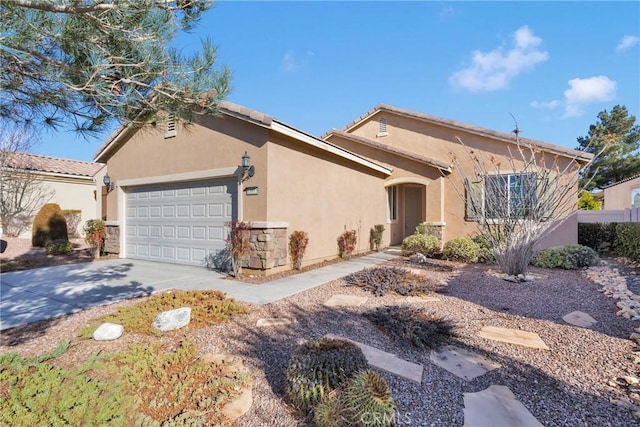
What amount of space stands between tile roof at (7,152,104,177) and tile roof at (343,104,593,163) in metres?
14.3

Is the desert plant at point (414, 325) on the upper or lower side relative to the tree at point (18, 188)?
lower

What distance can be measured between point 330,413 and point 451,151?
487 inches

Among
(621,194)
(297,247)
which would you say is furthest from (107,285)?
(621,194)

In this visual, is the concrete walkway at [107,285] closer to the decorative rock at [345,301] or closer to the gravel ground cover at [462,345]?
the gravel ground cover at [462,345]

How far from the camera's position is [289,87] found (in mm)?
11297

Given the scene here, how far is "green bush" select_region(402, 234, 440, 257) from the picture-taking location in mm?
10531

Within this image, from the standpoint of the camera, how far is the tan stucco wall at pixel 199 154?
7.88 meters

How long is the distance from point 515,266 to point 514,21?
20.4ft

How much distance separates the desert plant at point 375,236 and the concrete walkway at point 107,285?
3089 millimetres

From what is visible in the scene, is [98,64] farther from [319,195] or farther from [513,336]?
[319,195]

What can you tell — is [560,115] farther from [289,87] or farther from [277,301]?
[277,301]

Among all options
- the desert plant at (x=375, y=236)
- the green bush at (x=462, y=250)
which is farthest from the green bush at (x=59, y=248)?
the green bush at (x=462, y=250)

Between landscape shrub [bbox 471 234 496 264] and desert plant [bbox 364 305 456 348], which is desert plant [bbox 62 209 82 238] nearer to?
desert plant [bbox 364 305 456 348]

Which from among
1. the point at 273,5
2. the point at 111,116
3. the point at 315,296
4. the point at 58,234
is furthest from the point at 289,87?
the point at 58,234
